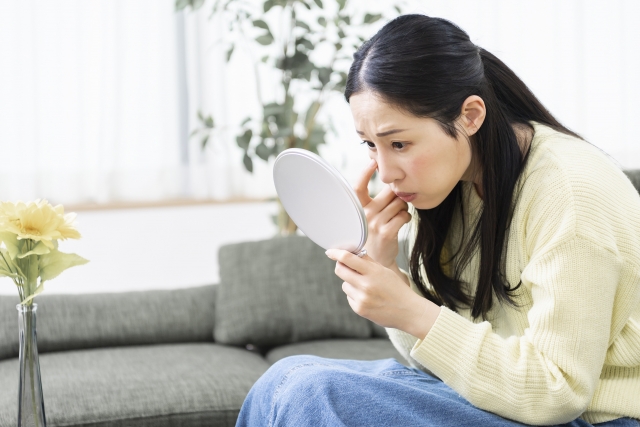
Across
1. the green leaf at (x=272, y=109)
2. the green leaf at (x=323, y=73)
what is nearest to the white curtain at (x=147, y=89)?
the green leaf at (x=272, y=109)

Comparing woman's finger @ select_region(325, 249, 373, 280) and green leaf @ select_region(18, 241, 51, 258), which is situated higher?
green leaf @ select_region(18, 241, 51, 258)

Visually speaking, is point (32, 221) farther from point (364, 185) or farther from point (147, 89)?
point (147, 89)

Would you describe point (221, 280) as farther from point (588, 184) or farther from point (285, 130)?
point (588, 184)

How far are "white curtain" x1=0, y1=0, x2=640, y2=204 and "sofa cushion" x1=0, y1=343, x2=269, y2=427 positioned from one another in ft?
2.86

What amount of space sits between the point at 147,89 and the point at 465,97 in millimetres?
1820

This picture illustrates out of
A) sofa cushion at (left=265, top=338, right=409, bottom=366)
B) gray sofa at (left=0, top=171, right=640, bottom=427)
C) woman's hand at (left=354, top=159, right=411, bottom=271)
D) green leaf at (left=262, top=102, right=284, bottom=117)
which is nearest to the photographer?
woman's hand at (left=354, top=159, right=411, bottom=271)

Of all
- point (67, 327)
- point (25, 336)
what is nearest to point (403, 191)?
point (25, 336)

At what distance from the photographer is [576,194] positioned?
111 cm

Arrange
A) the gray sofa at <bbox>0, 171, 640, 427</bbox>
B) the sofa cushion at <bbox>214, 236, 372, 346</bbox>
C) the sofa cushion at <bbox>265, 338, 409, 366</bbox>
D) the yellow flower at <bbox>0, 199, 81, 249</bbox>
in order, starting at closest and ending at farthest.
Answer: the yellow flower at <bbox>0, 199, 81, 249</bbox> < the gray sofa at <bbox>0, 171, 640, 427</bbox> < the sofa cushion at <bbox>265, 338, 409, 366</bbox> < the sofa cushion at <bbox>214, 236, 372, 346</bbox>

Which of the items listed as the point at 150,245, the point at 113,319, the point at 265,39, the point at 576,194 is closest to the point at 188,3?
the point at 265,39

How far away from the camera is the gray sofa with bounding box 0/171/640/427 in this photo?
1.95 m

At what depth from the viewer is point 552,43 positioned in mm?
3160

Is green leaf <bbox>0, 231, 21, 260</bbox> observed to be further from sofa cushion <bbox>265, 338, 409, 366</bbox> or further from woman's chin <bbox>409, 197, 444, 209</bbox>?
sofa cushion <bbox>265, 338, 409, 366</bbox>

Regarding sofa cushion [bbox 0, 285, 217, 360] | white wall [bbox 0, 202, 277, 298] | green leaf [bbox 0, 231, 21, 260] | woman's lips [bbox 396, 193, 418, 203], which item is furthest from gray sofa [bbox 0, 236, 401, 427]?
woman's lips [bbox 396, 193, 418, 203]
